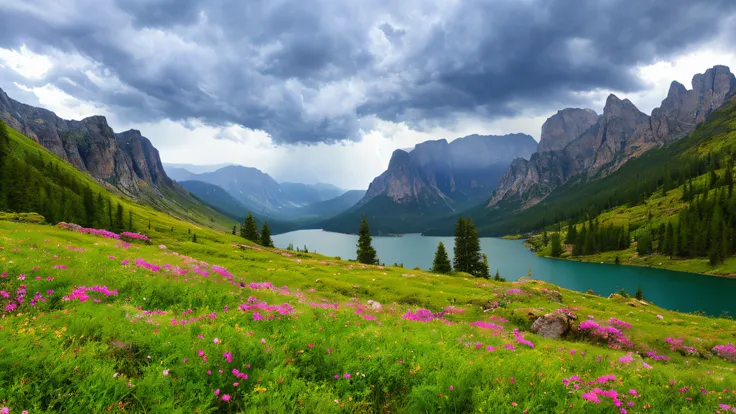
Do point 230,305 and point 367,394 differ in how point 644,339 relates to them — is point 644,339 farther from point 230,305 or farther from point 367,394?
point 230,305

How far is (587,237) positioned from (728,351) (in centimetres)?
19290

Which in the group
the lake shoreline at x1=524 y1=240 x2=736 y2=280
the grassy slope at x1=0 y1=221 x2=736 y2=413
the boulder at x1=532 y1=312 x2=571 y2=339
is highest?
the grassy slope at x1=0 y1=221 x2=736 y2=413

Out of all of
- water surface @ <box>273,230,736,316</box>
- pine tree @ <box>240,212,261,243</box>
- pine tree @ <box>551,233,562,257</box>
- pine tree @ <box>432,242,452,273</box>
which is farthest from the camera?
pine tree @ <box>551,233,562,257</box>

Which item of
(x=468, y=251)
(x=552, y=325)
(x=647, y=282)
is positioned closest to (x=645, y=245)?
(x=647, y=282)

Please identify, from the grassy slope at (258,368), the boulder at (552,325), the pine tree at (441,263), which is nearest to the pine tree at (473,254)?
the pine tree at (441,263)

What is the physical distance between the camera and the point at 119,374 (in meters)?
6.09

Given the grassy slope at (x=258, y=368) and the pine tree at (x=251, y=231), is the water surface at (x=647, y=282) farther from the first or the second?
the grassy slope at (x=258, y=368)

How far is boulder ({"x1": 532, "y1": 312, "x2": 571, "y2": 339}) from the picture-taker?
812 inches

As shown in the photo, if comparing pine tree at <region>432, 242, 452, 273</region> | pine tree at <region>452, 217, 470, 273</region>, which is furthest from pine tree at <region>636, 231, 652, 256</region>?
pine tree at <region>432, 242, 452, 273</region>

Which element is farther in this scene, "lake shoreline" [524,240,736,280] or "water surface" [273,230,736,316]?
"lake shoreline" [524,240,736,280]

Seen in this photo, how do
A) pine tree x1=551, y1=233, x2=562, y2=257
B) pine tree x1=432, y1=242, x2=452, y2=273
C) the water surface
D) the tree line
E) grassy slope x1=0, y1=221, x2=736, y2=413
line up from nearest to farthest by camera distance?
grassy slope x1=0, y1=221, x2=736, y2=413
pine tree x1=432, y1=242, x2=452, y2=273
the water surface
the tree line
pine tree x1=551, y1=233, x2=562, y2=257

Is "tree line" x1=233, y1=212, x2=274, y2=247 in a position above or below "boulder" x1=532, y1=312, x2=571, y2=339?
below

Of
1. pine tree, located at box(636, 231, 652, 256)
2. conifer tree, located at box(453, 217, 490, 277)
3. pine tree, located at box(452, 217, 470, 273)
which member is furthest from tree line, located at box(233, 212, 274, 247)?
pine tree, located at box(636, 231, 652, 256)

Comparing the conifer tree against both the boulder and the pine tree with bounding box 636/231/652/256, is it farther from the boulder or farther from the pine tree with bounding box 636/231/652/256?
the pine tree with bounding box 636/231/652/256
